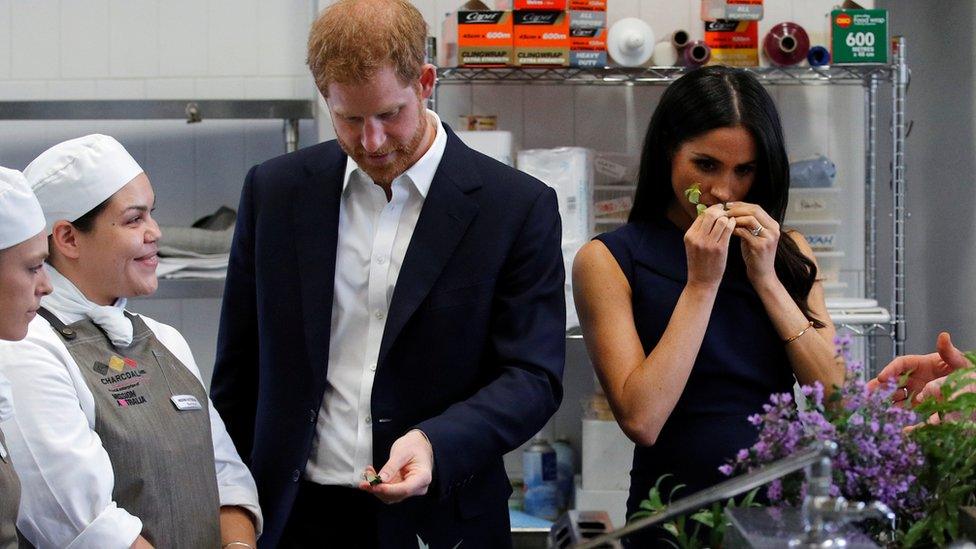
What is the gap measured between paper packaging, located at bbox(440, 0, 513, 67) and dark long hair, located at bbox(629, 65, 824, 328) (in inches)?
50.9

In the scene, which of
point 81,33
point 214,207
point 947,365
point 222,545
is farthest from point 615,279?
point 81,33

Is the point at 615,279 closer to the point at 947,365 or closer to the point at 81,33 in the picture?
the point at 947,365

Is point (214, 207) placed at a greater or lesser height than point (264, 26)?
lesser

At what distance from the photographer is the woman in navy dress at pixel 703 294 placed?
1.73 metres

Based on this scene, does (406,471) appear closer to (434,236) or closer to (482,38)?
(434,236)

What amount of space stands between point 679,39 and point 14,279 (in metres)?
2.14

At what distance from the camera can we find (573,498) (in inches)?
132

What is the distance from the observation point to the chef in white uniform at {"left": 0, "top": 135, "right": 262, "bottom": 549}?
144 centimetres

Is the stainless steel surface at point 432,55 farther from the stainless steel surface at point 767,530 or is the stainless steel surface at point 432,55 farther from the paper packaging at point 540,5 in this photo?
the stainless steel surface at point 767,530

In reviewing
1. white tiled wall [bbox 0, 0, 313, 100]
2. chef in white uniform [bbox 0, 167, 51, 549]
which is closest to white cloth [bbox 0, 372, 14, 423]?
chef in white uniform [bbox 0, 167, 51, 549]

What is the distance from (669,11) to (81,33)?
6.15 feet

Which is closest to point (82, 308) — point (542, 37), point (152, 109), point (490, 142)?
point (490, 142)

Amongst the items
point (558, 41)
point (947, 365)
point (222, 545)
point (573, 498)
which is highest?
point (558, 41)

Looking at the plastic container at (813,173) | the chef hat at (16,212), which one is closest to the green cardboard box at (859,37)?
the plastic container at (813,173)
